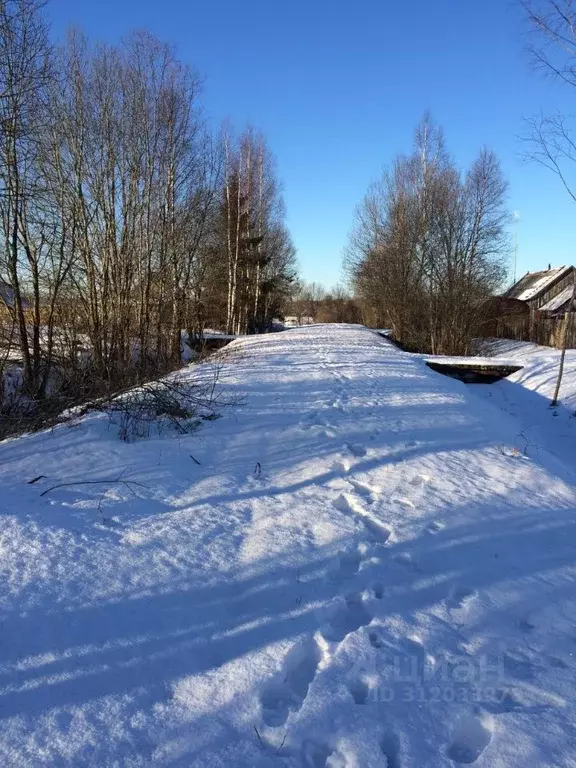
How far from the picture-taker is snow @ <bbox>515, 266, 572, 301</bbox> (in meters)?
32.6

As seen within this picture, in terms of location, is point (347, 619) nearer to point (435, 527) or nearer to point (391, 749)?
point (391, 749)

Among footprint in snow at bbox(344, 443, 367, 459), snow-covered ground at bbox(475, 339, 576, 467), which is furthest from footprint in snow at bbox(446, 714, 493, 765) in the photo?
snow-covered ground at bbox(475, 339, 576, 467)

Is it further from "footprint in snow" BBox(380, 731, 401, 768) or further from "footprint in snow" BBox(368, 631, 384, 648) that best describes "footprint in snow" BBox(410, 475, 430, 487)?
"footprint in snow" BBox(380, 731, 401, 768)

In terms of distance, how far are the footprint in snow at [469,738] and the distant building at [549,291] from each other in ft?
102

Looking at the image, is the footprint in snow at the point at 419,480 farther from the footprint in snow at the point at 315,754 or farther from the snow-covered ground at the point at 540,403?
the footprint in snow at the point at 315,754

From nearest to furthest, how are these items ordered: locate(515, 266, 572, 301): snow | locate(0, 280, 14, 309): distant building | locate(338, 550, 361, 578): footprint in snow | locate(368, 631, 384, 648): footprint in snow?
locate(368, 631, 384, 648): footprint in snow < locate(338, 550, 361, 578): footprint in snow < locate(0, 280, 14, 309): distant building < locate(515, 266, 572, 301): snow

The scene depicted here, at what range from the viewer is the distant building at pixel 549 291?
29.9m

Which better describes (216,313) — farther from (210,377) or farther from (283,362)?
(210,377)

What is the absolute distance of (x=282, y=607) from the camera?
2605 millimetres

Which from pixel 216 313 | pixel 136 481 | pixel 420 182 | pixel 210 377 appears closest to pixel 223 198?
pixel 216 313

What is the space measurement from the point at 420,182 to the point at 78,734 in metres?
29.5

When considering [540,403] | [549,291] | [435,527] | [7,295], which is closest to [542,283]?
[549,291]

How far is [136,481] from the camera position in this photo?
398cm

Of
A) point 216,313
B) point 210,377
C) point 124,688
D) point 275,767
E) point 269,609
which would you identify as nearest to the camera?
point 275,767
